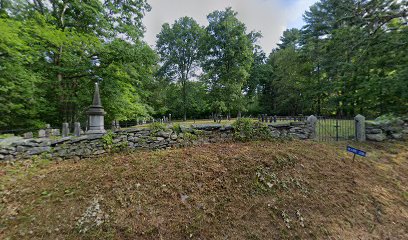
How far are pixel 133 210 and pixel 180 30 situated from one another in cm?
2983

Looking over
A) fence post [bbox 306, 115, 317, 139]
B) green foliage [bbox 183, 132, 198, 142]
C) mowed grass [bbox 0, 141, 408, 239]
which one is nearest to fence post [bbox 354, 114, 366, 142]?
fence post [bbox 306, 115, 317, 139]

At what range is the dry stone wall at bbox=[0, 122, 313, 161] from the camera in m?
4.12

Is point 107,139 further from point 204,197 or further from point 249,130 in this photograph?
point 249,130

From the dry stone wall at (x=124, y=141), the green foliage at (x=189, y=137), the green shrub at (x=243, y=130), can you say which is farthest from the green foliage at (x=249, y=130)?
the green foliage at (x=189, y=137)

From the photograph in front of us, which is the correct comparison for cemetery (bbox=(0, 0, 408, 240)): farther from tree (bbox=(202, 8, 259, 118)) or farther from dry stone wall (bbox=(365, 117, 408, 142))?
tree (bbox=(202, 8, 259, 118))

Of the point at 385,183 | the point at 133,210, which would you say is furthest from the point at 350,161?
the point at 133,210

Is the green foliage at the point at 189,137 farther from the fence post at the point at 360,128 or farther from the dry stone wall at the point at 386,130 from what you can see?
the dry stone wall at the point at 386,130

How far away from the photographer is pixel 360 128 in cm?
615

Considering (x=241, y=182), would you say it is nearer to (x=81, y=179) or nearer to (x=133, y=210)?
(x=133, y=210)

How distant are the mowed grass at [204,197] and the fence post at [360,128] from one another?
1.64 m

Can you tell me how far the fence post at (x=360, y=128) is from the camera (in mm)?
6109

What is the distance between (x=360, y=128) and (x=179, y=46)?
1062 inches

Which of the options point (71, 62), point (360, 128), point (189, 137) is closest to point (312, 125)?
point (360, 128)

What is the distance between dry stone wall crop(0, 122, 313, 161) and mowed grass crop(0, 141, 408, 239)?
31 cm
